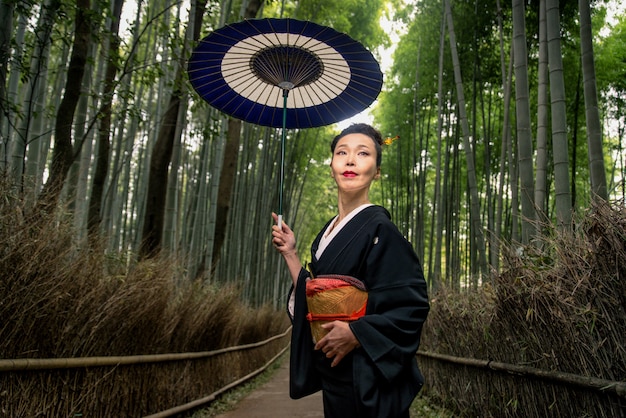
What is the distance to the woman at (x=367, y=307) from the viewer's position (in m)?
1.47

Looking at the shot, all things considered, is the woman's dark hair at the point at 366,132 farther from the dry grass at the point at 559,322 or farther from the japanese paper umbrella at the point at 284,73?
the dry grass at the point at 559,322

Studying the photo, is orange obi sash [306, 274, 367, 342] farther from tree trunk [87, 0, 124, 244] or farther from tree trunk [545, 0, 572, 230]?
tree trunk [87, 0, 124, 244]

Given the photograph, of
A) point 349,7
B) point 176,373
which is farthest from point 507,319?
point 349,7

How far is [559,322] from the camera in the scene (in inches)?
86.7

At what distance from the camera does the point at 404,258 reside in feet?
5.16

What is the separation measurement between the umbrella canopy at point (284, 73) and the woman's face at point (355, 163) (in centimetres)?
30

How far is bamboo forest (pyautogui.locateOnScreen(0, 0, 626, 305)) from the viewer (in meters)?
3.43

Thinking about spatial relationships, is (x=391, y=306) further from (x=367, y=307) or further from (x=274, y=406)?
(x=274, y=406)

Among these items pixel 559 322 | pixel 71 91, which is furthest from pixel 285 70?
pixel 71 91

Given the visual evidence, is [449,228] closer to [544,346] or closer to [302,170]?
[302,170]

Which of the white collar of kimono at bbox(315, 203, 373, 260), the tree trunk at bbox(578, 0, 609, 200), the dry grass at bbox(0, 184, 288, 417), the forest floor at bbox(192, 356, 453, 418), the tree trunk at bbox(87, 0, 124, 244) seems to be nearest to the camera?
the white collar of kimono at bbox(315, 203, 373, 260)

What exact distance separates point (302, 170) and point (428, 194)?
150 inches

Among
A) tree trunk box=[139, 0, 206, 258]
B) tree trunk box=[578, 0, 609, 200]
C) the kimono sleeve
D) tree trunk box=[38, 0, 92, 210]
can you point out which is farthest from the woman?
tree trunk box=[139, 0, 206, 258]

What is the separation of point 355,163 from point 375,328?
0.55 meters
